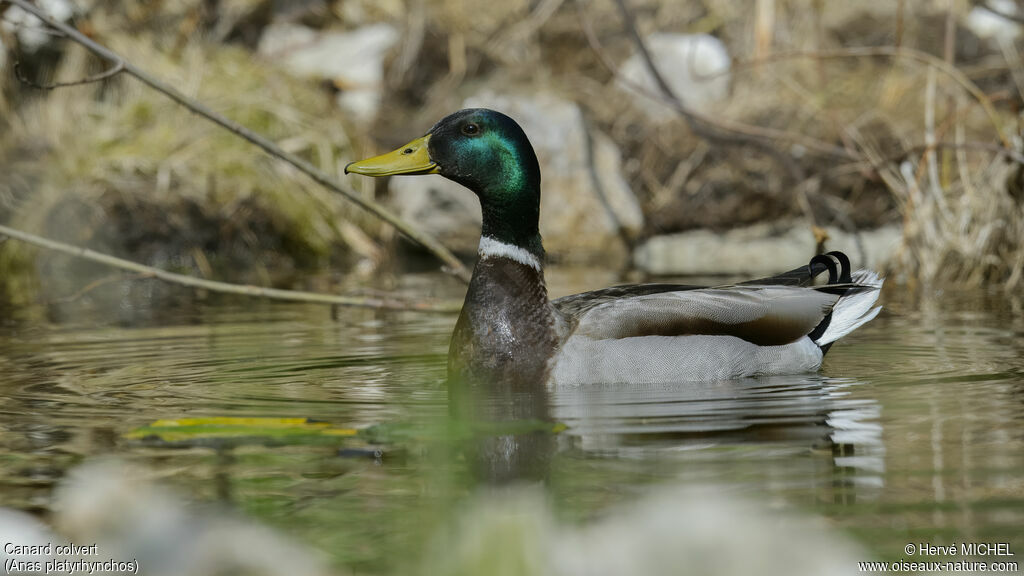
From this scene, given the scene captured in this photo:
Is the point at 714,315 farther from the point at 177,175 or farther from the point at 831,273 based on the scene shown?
the point at 177,175

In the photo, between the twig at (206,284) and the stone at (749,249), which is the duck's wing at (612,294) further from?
the stone at (749,249)

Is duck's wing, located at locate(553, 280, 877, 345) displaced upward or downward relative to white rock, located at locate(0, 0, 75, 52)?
downward

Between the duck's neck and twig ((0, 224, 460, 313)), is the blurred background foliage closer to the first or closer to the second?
twig ((0, 224, 460, 313))

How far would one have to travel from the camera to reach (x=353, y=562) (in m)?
2.42

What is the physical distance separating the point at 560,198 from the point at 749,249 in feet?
7.23

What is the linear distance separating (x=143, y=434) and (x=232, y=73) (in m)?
10.3

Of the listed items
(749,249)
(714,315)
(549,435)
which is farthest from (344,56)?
(549,435)

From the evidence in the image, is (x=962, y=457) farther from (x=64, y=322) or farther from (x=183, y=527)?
(x=64, y=322)

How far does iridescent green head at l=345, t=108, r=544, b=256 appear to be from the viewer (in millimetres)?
5102

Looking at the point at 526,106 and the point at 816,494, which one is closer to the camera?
the point at 816,494

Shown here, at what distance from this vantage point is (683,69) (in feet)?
46.0

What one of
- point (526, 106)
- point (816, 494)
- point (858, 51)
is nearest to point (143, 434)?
point (816, 494)

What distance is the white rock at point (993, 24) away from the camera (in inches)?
536

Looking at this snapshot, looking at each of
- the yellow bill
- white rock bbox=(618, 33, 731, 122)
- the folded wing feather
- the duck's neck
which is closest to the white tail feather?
the folded wing feather
